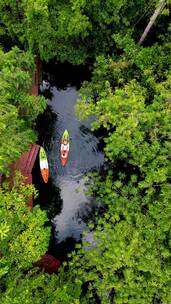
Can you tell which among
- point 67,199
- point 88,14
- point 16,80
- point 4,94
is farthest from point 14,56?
point 67,199

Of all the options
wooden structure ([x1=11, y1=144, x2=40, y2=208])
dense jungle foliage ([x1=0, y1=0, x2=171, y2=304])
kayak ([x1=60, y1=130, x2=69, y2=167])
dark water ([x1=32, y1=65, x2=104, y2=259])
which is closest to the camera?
dense jungle foliage ([x1=0, y1=0, x2=171, y2=304])

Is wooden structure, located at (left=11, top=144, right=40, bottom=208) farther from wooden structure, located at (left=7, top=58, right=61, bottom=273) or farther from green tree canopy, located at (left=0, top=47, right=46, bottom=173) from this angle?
green tree canopy, located at (left=0, top=47, right=46, bottom=173)

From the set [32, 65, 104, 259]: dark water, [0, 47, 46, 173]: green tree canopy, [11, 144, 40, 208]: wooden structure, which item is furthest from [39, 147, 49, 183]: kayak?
[0, 47, 46, 173]: green tree canopy

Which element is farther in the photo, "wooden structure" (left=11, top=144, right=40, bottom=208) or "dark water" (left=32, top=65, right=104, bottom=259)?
"dark water" (left=32, top=65, right=104, bottom=259)

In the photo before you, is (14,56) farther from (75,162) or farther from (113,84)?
(75,162)

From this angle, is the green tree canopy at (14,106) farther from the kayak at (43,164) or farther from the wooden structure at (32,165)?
the kayak at (43,164)

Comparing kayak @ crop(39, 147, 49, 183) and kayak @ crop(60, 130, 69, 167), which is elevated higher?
kayak @ crop(60, 130, 69, 167)
